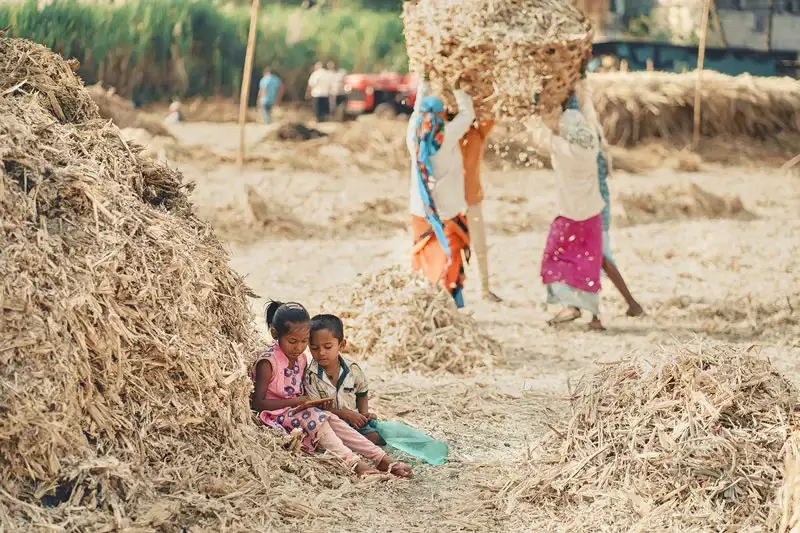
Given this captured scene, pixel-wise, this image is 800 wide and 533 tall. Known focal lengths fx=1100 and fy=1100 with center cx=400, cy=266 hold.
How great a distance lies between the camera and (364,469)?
4660 mm

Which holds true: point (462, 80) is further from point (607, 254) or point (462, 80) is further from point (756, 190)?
point (756, 190)

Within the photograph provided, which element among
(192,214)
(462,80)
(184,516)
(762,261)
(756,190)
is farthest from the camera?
(756,190)

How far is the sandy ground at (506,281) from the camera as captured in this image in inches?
191

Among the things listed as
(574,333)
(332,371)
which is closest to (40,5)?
(332,371)

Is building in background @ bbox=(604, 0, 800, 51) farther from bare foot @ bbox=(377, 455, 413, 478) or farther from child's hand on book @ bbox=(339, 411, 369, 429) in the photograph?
bare foot @ bbox=(377, 455, 413, 478)

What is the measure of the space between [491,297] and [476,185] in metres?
1.04

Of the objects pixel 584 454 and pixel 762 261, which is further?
pixel 762 261

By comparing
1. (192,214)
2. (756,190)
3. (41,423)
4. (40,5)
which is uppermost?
(40,5)

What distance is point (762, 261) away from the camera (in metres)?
10.8

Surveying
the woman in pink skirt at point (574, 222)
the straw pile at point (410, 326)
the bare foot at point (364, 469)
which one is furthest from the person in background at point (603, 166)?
the bare foot at point (364, 469)

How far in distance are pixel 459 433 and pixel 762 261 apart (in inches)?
245

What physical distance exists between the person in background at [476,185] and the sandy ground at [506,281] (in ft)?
0.89

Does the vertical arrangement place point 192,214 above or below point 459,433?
above

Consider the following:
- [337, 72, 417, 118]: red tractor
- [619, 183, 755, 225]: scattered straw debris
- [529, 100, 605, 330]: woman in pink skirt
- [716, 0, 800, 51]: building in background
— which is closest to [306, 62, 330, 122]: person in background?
[337, 72, 417, 118]: red tractor
